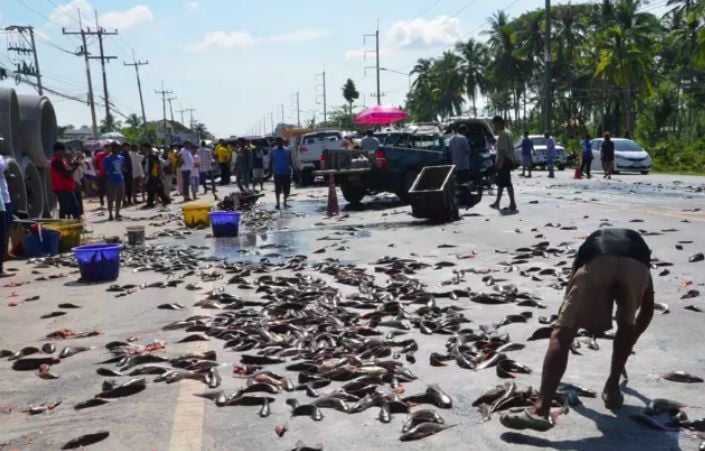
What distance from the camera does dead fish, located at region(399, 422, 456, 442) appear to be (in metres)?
4.94

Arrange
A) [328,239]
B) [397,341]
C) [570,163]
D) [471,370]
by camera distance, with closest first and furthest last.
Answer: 1. [471,370]
2. [397,341]
3. [328,239]
4. [570,163]

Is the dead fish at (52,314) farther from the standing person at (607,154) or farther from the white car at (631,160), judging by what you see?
the white car at (631,160)

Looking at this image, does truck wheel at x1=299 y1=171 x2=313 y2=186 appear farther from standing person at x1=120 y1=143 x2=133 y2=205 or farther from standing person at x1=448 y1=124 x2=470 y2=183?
standing person at x1=448 y1=124 x2=470 y2=183

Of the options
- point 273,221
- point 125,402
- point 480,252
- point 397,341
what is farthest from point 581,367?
point 273,221

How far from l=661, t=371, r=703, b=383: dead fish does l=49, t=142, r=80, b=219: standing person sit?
46.9 feet

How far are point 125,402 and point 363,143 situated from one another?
22261mm

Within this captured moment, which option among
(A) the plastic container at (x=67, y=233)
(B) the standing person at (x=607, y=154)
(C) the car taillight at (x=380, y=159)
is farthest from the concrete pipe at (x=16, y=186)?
(B) the standing person at (x=607, y=154)

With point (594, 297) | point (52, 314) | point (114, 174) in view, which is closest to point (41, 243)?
point (52, 314)

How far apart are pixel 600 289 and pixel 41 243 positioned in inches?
462

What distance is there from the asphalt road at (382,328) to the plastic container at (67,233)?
63.0 inches

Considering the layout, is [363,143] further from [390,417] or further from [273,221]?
[390,417]

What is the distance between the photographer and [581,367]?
628 centimetres

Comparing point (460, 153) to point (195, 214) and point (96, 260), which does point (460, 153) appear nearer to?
point (195, 214)

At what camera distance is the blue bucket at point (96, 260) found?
11.6 m
